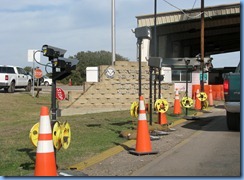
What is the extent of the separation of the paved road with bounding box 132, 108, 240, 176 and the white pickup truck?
Result: 1941 centimetres

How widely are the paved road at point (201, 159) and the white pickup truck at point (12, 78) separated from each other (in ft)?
63.7

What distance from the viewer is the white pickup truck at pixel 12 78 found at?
1089 inches

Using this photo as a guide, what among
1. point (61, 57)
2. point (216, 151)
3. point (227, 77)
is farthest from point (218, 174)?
point (227, 77)

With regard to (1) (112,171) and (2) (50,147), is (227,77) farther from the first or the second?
(2) (50,147)

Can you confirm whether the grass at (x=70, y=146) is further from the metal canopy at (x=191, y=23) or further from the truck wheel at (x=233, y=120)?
the metal canopy at (x=191, y=23)

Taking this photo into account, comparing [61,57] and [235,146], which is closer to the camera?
[61,57]

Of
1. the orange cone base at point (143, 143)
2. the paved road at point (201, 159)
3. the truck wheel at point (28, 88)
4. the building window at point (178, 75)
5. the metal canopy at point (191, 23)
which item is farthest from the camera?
the building window at point (178, 75)

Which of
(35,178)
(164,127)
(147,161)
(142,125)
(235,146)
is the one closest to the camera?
(35,178)

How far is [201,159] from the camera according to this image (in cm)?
769

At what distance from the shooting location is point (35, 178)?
5.79 metres

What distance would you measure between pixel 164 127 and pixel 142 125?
12.6 ft

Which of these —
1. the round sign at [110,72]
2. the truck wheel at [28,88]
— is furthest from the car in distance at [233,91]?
the truck wheel at [28,88]

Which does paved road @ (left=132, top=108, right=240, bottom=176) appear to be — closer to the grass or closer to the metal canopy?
the grass

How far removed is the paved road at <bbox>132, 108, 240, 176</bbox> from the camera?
666 cm
